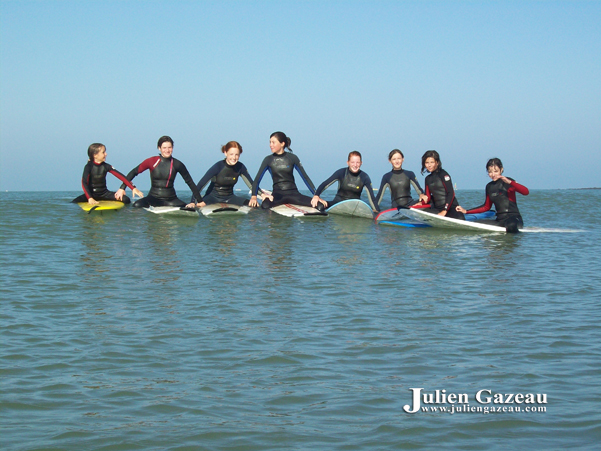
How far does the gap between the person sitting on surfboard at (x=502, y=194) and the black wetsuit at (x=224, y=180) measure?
625cm

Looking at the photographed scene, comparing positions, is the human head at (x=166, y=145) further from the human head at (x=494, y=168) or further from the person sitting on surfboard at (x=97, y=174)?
the human head at (x=494, y=168)

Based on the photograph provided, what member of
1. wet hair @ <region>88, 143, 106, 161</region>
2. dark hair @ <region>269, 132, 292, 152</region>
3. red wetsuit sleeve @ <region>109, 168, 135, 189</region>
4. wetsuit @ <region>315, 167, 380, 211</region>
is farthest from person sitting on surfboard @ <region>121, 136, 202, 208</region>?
wetsuit @ <region>315, 167, 380, 211</region>

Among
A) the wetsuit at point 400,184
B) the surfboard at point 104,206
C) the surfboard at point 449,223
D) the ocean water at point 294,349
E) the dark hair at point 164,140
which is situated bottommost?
the ocean water at point 294,349

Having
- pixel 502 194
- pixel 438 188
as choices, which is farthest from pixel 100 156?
pixel 502 194

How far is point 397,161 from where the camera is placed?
16.1m

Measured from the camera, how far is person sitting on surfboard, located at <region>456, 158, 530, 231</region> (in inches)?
517

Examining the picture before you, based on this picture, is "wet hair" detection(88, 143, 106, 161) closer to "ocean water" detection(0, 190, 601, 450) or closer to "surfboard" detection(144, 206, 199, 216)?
"surfboard" detection(144, 206, 199, 216)

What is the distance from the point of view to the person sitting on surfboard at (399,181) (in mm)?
16141

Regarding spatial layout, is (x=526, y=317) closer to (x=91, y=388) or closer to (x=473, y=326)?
(x=473, y=326)

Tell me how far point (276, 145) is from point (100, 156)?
4538 millimetres

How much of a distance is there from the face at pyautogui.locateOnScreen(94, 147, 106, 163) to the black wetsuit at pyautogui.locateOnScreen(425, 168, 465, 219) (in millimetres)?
8226

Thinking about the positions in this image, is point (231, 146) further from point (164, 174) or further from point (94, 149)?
point (94, 149)

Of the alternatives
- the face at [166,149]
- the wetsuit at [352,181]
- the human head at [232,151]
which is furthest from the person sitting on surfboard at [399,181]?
the face at [166,149]

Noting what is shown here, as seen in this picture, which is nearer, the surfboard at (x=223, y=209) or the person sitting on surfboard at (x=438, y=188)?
the person sitting on surfboard at (x=438, y=188)
